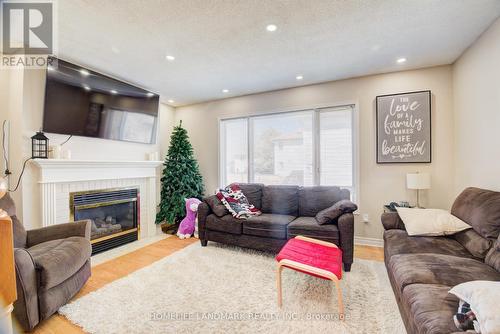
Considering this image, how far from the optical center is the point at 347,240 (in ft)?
8.61

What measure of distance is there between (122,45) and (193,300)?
2862 millimetres

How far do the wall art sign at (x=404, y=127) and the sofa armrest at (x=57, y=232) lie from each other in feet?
12.9

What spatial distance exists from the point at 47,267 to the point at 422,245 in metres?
3.18

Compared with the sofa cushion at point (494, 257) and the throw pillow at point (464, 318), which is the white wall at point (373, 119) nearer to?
the sofa cushion at point (494, 257)

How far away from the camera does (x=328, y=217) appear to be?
9.14 feet

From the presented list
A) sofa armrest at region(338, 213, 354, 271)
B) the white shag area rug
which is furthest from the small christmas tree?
sofa armrest at region(338, 213, 354, 271)

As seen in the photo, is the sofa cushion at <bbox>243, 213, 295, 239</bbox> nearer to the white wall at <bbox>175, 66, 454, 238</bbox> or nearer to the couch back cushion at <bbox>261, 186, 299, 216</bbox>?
the couch back cushion at <bbox>261, 186, 299, 216</bbox>

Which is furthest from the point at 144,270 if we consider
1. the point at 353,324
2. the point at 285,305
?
the point at 353,324

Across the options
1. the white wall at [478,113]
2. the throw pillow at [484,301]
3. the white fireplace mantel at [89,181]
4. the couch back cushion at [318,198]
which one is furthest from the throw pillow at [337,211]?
the white fireplace mantel at [89,181]

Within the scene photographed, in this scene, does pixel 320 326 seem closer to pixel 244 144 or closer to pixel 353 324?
pixel 353 324

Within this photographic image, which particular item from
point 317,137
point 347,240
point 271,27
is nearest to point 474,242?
point 347,240

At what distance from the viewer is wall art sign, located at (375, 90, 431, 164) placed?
3.20 meters

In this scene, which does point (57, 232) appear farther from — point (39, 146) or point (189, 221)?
point (189, 221)

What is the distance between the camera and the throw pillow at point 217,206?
3.33 meters
